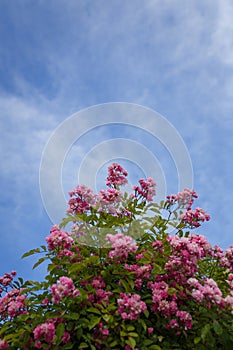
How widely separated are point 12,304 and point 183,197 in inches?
89.2

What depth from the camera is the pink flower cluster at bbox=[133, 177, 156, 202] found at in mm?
4344

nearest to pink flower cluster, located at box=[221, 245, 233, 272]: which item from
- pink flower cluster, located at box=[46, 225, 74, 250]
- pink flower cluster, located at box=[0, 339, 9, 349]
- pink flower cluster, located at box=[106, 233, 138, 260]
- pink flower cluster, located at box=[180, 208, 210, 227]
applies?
pink flower cluster, located at box=[180, 208, 210, 227]

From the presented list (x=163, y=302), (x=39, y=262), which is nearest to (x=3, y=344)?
(x=39, y=262)

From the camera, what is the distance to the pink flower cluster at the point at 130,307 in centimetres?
284

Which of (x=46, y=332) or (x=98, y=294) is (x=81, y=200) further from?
(x=46, y=332)

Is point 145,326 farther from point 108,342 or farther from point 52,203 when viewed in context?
point 52,203

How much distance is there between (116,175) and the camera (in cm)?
452

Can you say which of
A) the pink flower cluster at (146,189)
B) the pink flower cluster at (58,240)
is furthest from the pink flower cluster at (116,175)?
the pink flower cluster at (58,240)

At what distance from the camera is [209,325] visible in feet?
9.68

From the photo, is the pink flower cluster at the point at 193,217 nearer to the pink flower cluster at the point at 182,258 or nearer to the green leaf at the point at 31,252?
the pink flower cluster at the point at 182,258

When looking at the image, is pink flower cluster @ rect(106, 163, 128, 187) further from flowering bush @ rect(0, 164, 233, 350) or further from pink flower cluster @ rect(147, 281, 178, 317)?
pink flower cluster @ rect(147, 281, 178, 317)

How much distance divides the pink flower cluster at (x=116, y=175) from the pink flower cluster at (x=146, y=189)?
21 cm

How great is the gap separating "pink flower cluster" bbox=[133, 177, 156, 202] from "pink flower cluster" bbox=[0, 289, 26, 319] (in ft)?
5.59

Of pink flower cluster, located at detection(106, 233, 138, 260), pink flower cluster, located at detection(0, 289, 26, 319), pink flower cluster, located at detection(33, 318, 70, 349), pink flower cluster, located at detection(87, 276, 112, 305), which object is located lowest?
pink flower cluster, located at detection(33, 318, 70, 349)
